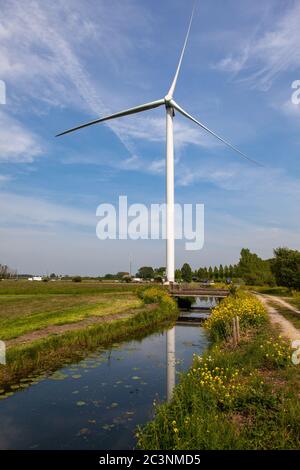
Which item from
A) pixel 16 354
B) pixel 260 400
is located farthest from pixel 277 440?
pixel 16 354

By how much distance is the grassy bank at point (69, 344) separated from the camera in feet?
46.4

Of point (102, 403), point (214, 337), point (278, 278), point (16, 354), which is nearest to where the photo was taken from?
point (102, 403)

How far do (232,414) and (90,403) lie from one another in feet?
15.9

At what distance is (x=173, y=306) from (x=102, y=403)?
1057 inches

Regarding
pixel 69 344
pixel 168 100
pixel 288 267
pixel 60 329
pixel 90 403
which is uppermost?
pixel 168 100

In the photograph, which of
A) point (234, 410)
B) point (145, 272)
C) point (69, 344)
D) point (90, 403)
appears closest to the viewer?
point (234, 410)

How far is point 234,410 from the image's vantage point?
861cm

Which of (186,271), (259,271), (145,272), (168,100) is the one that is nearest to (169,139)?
(168,100)

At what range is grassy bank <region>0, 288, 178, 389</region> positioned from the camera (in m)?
14.1

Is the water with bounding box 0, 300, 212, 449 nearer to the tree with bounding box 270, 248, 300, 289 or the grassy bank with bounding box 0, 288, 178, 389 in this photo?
the grassy bank with bounding box 0, 288, 178, 389

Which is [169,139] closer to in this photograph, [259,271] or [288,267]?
[288,267]
